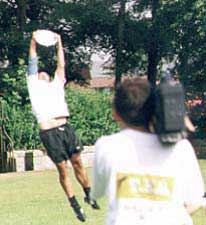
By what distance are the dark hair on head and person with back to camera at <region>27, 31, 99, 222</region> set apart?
510 centimetres

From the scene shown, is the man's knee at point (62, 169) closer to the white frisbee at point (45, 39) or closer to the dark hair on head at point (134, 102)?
the white frisbee at point (45, 39)

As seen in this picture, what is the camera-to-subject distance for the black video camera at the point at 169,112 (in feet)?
14.6

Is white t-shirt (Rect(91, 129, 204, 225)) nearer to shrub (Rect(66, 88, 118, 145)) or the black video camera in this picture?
the black video camera

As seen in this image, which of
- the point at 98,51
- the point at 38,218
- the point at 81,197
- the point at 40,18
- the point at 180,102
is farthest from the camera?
the point at 98,51

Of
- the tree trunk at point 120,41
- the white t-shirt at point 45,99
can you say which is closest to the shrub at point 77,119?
the tree trunk at point 120,41

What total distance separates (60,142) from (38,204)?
5.58m

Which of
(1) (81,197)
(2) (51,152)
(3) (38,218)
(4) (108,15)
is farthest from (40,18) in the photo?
(2) (51,152)

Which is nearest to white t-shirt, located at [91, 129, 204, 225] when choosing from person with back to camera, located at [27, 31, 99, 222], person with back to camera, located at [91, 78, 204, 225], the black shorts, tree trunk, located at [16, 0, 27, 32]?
person with back to camera, located at [91, 78, 204, 225]

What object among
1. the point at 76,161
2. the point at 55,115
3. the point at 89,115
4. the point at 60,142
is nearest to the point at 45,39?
the point at 55,115

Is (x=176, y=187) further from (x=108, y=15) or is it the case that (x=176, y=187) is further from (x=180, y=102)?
(x=108, y=15)

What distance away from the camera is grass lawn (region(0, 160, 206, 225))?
12781mm

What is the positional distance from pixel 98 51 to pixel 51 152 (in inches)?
1175

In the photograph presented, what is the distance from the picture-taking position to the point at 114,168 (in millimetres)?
4570

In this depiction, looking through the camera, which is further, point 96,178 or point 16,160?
point 16,160
